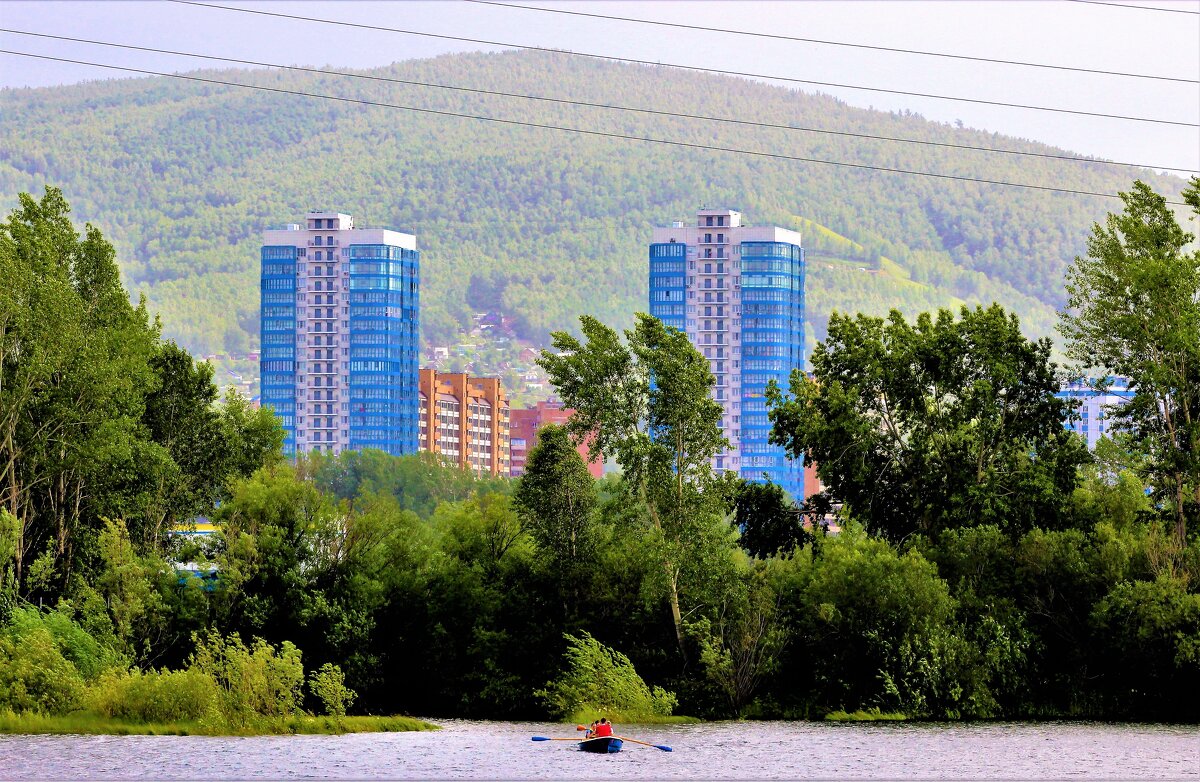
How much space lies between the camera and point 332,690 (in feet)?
199

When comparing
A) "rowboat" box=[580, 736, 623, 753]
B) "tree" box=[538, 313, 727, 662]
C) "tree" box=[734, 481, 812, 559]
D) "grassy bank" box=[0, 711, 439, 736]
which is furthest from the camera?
"tree" box=[734, 481, 812, 559]

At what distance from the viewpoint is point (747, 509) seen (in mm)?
67312

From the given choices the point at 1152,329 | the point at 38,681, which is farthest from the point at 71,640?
the point at 1152,329

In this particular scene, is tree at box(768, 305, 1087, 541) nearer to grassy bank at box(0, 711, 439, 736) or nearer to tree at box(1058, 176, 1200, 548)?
tree at box(1058, 176, 1200, 548)

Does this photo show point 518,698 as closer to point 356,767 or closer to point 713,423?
point 713,423

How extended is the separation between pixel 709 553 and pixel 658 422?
18.3 ft

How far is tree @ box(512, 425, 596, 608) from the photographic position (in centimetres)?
6438

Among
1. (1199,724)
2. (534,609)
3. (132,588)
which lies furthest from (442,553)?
(1199,724)

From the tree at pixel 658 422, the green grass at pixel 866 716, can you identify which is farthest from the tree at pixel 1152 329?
the tree at pixel 658 422

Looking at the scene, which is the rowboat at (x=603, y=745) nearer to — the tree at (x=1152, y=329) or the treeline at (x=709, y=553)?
the treeline at (x=709, y=553)

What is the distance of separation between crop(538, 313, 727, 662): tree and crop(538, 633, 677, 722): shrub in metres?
2.39

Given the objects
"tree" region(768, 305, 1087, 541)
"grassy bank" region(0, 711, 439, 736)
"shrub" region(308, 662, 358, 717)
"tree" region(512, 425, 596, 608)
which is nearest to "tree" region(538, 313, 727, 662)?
"tree" region(512, 425, 596, 608)

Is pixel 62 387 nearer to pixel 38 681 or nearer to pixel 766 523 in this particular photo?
pixel 38 681

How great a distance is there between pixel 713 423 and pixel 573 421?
17.9 feet
